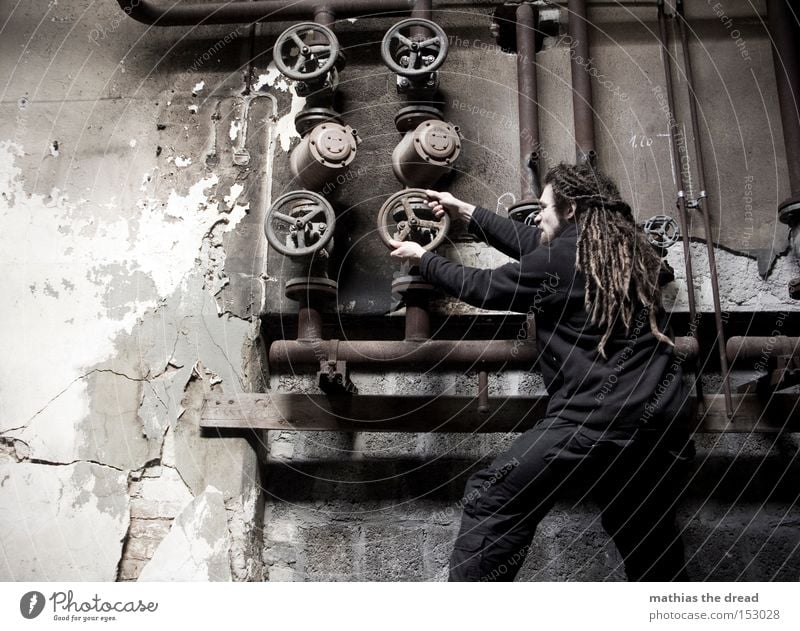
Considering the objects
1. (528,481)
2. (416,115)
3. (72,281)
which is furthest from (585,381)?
(72,281)

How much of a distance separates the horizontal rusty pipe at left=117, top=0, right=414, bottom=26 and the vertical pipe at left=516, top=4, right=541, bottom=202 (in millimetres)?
310

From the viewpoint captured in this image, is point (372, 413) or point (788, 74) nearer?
point (372, 413)

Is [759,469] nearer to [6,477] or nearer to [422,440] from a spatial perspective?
[422,440]

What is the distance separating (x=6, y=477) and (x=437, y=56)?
4.80ft

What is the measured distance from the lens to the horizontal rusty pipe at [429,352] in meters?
1.92

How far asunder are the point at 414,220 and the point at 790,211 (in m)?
0.87

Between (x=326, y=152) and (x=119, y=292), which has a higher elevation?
(x=326, y=152)

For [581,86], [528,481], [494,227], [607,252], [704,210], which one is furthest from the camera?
[581,86]

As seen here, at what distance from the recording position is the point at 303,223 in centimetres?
190

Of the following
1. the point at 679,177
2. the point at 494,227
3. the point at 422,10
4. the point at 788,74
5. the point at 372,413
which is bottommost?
the point at 372,413

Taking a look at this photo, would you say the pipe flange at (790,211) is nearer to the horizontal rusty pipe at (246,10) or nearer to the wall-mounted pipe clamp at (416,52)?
the wall-mounted pipe clamp at (416,52)

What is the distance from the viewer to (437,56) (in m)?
1.96

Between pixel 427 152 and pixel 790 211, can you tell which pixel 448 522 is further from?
pixel 790 211

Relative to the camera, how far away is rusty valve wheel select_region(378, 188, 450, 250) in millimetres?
1863
